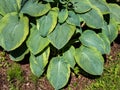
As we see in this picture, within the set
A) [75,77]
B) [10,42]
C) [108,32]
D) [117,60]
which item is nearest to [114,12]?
[108,32]

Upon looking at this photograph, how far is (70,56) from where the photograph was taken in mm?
5414

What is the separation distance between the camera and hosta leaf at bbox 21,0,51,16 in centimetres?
517

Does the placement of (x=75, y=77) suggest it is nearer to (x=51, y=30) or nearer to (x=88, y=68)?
(x=88, y=68)

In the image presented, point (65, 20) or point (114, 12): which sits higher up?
point (65, 20)

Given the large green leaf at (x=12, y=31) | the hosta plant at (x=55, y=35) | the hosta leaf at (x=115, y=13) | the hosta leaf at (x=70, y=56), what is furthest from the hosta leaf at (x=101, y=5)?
the large green leaf at (x=12, y=31)

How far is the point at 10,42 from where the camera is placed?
5191 mm

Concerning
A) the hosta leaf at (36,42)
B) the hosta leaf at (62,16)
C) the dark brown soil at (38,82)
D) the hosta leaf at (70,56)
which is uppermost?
the hosta leaf at (62,16)

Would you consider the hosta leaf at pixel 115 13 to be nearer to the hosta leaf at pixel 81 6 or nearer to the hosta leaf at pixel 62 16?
the hosta leaf at pixel 81 6

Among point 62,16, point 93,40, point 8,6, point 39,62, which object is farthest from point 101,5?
point 8,6

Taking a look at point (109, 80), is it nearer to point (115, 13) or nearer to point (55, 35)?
point (115, 13)

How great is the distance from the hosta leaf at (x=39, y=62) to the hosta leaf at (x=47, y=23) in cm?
32

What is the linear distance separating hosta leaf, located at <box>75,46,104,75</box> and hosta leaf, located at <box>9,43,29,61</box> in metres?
0.72

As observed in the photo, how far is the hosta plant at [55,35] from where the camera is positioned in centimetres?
517

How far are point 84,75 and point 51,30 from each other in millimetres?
948
